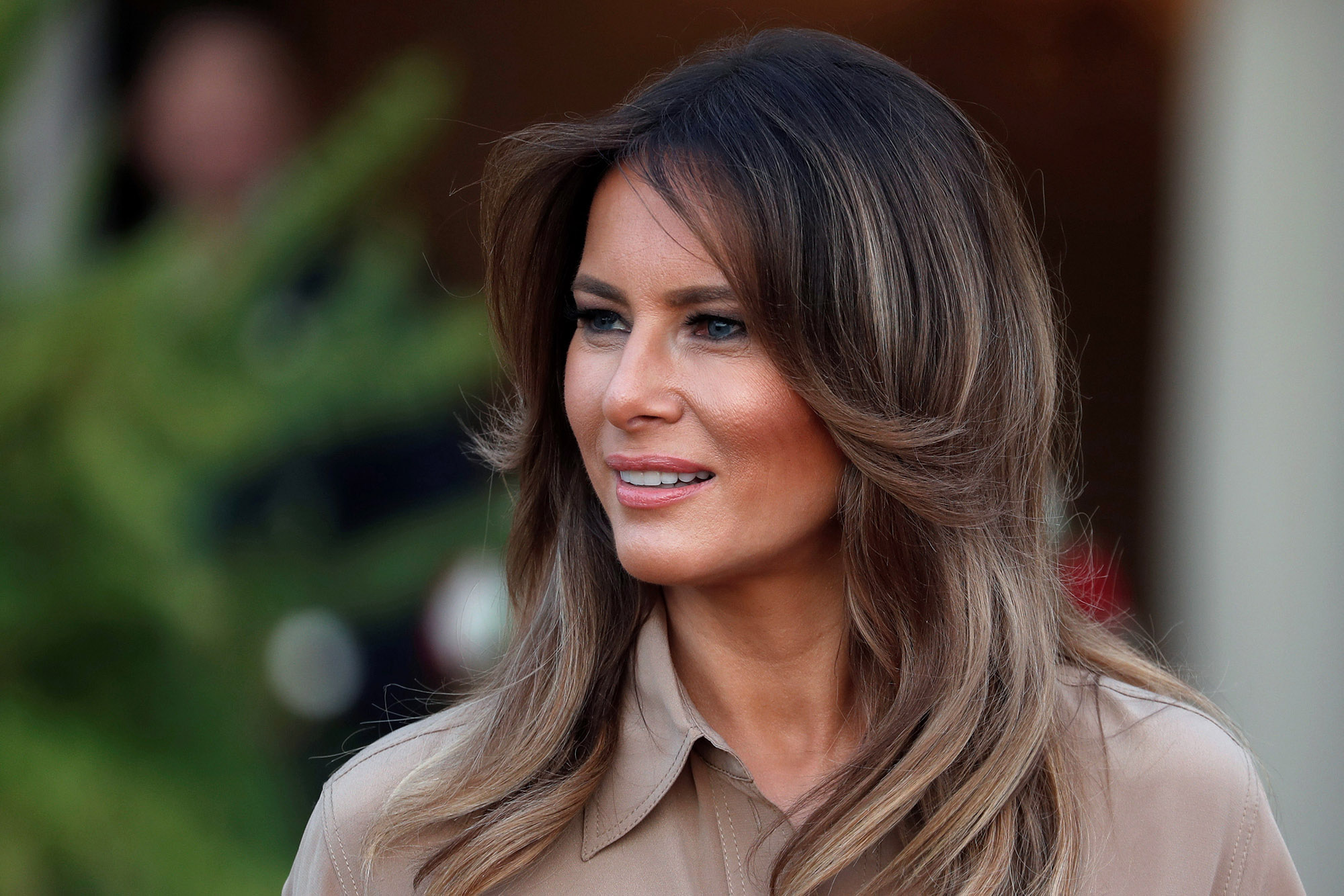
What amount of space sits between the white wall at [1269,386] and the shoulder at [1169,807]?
9.31 feet

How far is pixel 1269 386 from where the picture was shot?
4.88m

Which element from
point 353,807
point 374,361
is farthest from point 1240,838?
point 374,361

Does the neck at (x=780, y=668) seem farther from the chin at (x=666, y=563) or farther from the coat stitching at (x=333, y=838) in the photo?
the coat stitching at (x=333, y=838)

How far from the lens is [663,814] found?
204 cm

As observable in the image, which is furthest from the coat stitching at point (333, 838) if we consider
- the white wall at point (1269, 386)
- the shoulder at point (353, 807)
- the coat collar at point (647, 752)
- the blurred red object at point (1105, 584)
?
the white wall at point (1269, 386)

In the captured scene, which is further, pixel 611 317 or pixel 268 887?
pixel 268 887

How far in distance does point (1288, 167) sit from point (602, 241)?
3.53 m

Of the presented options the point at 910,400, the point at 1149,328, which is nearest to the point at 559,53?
the point at 1149,328

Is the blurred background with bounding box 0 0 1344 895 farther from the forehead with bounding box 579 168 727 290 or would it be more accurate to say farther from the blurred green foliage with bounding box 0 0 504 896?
the forehead with bounding box 579 168 727 290

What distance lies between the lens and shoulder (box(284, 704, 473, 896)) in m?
2.06

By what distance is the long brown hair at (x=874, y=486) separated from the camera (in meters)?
1.97

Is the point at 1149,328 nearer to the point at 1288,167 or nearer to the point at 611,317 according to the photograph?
the point at 1288,167

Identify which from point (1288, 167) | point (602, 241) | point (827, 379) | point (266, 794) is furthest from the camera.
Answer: point (1288, 167)

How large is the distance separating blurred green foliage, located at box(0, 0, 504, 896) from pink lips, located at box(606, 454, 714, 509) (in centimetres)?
110
